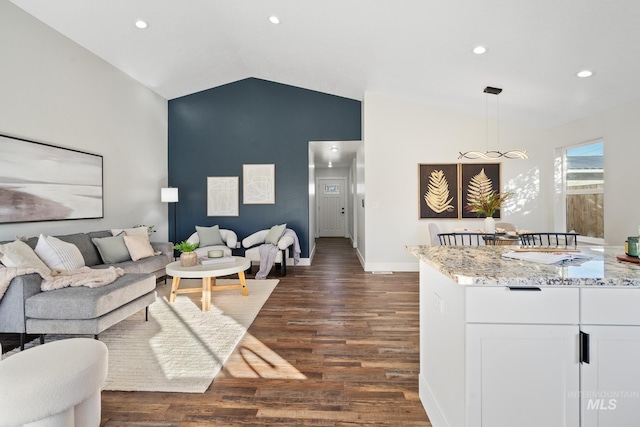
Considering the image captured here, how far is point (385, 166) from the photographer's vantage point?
5449mm

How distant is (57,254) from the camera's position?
124 inches

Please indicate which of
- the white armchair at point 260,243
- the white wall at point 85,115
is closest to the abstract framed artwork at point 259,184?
the white armchair at point 260,243

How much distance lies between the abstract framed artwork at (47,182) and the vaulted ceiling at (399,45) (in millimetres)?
1517

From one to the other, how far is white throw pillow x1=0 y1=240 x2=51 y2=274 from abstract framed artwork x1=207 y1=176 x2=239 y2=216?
3379mm

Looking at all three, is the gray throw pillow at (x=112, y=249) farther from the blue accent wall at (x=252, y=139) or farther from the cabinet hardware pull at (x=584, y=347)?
the cabinet hardware pull at (x=584, y=347)

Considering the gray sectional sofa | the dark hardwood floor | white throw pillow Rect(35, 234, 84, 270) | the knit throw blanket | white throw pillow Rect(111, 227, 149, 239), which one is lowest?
the dark hardwood floor

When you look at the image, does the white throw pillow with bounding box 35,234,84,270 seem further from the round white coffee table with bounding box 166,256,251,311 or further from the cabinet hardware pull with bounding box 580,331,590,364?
the cabinet hardware pull with bounding box 580,331,590,364

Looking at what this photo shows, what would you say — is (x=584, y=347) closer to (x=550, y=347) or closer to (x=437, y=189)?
(x=550, y=347)

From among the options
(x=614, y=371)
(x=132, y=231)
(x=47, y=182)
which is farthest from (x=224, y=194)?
(x=614, y=371)

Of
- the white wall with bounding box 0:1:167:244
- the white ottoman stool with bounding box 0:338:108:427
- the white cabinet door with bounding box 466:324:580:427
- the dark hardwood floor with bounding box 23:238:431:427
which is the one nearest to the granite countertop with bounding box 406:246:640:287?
the white cabinet door with bounding box 466:324:580:427

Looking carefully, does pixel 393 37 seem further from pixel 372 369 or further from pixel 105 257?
pixel 105 257

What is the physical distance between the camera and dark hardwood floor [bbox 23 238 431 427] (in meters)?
1.73

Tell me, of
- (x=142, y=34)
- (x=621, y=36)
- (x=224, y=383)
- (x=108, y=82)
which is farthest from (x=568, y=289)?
(x=108, y=82)

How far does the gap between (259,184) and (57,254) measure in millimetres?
3467
